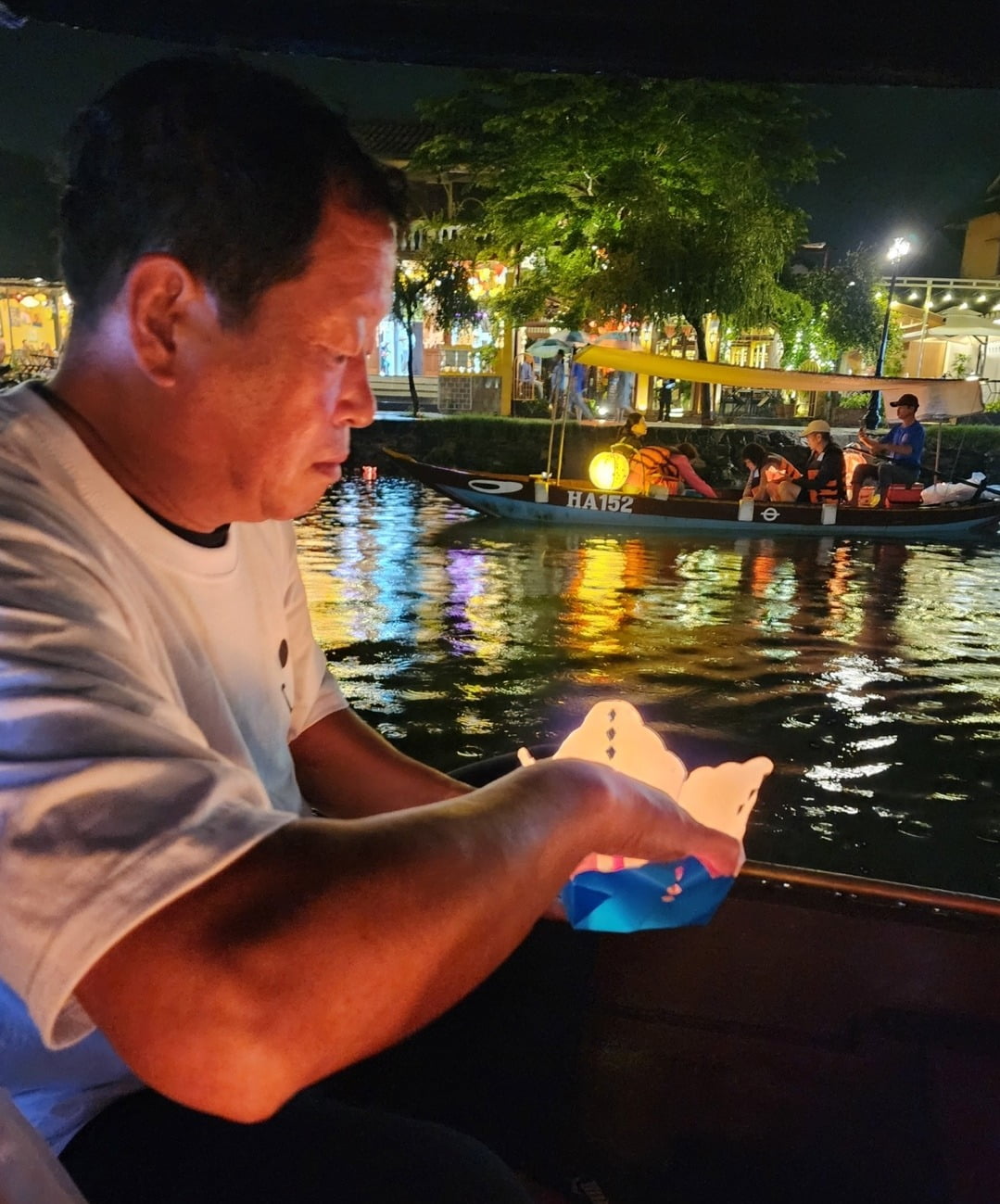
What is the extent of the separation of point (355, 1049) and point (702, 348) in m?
24.6

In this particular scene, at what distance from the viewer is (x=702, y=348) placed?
23812 millimetres

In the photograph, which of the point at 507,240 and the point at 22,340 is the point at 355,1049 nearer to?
the point at 507,240

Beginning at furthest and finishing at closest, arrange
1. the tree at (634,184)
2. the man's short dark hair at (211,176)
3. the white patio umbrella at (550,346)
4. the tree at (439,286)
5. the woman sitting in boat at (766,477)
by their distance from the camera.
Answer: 1. the tree at (439,286)
2. the tree at (634,184)
3. the white patio umbrella at (550,346)
4. the woman sitting in boat at (766,477)
5. the man's short dark hair at (211,176)

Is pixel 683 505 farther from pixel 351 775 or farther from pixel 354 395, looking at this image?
pixel 354 395

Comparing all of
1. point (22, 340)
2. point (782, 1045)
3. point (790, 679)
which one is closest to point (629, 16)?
point (782, 1045)

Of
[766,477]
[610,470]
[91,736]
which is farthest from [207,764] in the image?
[766,477]

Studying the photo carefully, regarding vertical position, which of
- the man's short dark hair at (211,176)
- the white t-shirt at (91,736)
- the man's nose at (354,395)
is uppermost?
the man's short dark hair at (211,176)

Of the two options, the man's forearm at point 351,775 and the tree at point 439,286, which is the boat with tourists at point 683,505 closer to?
the tree at point 439,286

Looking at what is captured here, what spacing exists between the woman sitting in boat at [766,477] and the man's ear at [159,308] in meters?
14.8

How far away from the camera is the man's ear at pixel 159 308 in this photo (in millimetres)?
1000

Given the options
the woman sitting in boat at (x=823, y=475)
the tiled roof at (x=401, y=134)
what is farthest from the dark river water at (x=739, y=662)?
the tiled roof at (x=401, y=134)

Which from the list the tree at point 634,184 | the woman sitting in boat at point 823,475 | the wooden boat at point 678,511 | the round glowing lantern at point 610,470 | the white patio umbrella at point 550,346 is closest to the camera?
the wooden boat at point 678,511

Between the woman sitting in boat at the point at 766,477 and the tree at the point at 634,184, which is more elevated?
Answer: the tree at the point at 634,184

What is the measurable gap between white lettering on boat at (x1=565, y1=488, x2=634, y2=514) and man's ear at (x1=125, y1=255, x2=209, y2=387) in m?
13.5
